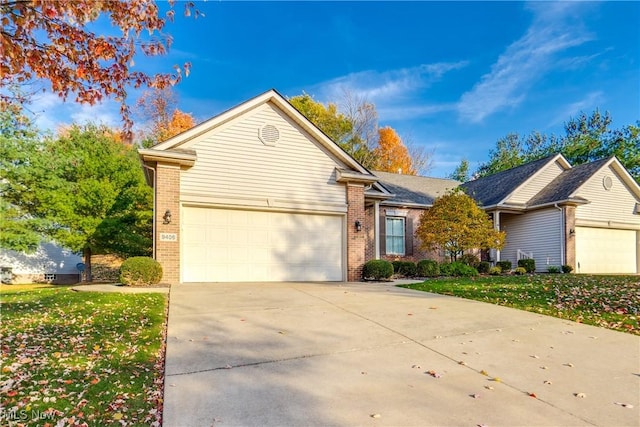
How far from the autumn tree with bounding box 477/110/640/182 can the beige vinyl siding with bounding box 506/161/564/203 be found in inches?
526

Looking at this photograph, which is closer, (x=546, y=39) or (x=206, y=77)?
(x=546, y=39)

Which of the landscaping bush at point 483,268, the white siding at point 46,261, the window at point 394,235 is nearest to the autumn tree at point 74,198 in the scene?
the white siding at point 46,261

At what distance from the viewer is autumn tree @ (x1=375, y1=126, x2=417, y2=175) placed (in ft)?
102

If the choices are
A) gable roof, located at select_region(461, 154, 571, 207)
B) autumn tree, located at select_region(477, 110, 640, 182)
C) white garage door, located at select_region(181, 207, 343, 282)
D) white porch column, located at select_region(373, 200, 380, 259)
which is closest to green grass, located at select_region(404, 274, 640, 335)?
white garage door, located at select_region(181, 207, 343, 282)

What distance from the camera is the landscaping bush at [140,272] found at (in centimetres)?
943

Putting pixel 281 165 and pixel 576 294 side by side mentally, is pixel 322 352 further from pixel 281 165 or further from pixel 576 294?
pixel 281 165

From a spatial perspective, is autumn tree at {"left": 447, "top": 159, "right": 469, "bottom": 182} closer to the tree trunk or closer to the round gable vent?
the round gable vent

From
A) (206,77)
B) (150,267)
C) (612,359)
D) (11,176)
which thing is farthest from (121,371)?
(206,77)

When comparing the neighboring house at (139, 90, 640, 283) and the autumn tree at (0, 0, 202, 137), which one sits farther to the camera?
the neighboring house at (139, 90, 640, 283)

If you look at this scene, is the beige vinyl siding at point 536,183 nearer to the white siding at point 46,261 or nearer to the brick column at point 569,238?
the brick column at point 569,238

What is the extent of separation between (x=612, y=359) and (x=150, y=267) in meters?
9.37

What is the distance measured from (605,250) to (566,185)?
13.0ft

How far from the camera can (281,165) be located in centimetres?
1213

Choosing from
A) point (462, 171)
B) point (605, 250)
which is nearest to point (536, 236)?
point (605, 250)
